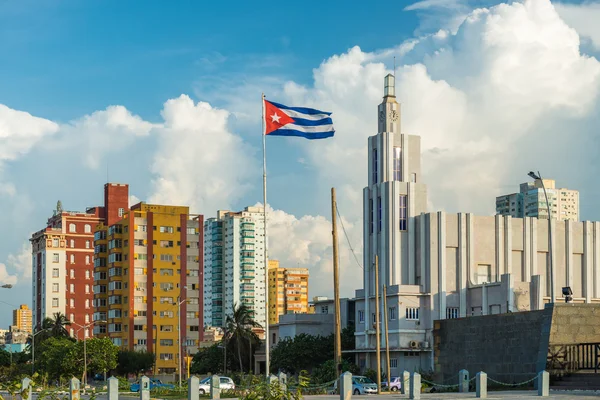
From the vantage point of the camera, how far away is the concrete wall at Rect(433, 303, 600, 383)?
136 ft

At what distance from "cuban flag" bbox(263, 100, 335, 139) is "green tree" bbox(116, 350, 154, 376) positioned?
8525 centimetres

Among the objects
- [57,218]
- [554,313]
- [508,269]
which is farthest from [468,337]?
[57,218]

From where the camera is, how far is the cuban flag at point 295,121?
136ft

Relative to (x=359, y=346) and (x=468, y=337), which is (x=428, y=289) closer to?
(x=359, y=346)

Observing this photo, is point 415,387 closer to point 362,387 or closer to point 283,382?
point 283,382

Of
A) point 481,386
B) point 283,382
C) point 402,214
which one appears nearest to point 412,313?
point 402,214

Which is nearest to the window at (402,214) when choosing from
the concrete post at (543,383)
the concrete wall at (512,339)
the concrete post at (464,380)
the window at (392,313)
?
the window at (392,313)

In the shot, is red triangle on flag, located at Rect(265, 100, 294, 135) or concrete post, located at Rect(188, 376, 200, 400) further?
red triangle on flag, located at Rect(265, 100, 294, 135)

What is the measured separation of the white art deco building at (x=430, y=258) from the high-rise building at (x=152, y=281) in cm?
4624

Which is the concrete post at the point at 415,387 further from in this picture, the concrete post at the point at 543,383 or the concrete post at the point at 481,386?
the concrete post at the point at 543,383

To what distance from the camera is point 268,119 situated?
1645 inches

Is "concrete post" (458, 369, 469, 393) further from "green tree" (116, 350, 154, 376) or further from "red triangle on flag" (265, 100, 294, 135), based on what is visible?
"green tree" (116, 350, 154, 376)

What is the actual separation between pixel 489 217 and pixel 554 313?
57.1 m

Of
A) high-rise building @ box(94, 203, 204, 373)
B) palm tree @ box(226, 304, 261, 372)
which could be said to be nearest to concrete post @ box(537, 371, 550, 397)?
Answer: palm tree @ box(226, 304, 261, 372)
